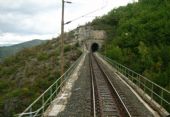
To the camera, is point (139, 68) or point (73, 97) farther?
point (139, 68)

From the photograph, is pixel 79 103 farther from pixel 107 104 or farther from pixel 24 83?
pixel 24 83

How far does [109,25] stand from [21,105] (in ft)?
219

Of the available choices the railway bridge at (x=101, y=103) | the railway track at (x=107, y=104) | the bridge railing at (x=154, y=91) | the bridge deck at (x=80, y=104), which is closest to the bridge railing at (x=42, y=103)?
the railway bridge at (x=101, y=103)

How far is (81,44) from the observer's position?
89.1 meters

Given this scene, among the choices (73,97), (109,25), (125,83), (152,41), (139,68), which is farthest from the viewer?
(109,25)

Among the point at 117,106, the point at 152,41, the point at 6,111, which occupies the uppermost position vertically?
the point at 152,41

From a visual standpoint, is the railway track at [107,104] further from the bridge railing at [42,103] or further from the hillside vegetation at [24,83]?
the hillside vegetation at [24,83]

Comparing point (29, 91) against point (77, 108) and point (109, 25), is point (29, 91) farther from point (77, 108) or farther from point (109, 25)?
point (109, 25)

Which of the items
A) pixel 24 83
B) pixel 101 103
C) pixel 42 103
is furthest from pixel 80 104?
pixel 24 83

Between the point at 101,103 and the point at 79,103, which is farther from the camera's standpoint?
the point at 101,103

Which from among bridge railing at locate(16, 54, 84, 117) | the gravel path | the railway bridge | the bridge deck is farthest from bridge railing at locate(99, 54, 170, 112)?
bridge railing at locate(16, 54, 84, 117)

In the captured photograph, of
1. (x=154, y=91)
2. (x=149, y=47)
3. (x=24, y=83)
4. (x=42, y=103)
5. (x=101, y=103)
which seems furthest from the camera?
(x=149, y=47)

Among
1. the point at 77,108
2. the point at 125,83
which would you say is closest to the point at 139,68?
the point at 125,83

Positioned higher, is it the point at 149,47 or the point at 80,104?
the point at 149,47
